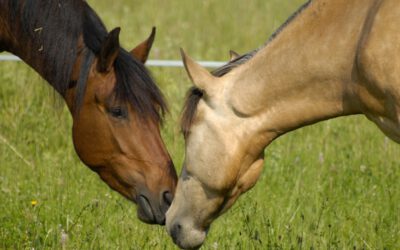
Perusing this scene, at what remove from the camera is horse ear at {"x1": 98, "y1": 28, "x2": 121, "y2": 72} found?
17.0 feet

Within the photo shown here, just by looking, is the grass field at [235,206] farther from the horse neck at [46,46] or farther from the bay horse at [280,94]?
the bay horse at [280,94]

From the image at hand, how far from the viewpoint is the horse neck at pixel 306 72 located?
481 centimetres

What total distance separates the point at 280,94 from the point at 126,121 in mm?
867

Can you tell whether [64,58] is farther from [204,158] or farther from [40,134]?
[40,134]

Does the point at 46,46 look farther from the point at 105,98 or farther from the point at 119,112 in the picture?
the point at 119,112

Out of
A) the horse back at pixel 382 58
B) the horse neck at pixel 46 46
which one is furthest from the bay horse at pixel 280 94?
the horse neck at pixel 46 46

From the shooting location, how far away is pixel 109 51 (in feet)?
17.2

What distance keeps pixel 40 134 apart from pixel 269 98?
314 cm

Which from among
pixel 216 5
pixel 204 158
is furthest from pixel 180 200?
pixel 216 5

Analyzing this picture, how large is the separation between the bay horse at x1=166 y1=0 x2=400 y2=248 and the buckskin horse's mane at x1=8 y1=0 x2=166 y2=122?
343 millimetres

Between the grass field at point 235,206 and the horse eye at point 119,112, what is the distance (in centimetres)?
35

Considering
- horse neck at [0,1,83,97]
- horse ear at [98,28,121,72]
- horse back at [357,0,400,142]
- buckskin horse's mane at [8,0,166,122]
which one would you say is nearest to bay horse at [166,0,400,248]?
horse back at [357,0,400,142]

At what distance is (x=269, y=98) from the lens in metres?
5.00

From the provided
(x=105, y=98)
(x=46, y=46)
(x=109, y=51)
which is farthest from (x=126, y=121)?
(x=46, y=46)
